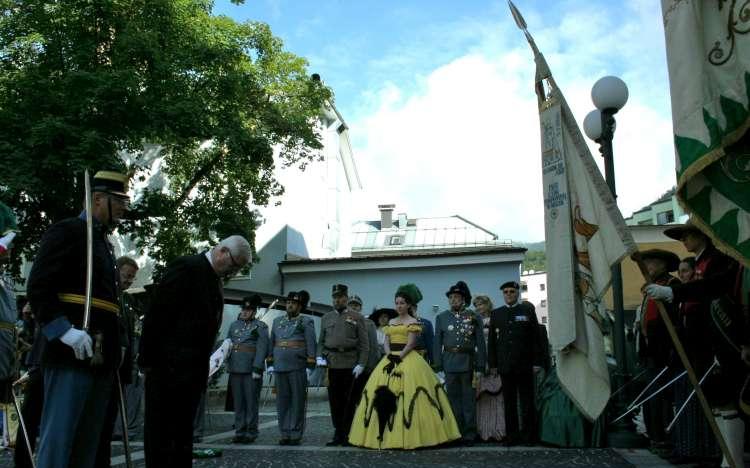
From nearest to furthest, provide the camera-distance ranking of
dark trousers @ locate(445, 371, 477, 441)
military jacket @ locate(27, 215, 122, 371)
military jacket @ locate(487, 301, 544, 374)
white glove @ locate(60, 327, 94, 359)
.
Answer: white glove @ locate(60, 327, 94, 359) → military jacket @ locate(27, 215, 122, 371) → military jacket @ locate(487, 301, 544, 374) → dark trousers @ locate(445, 371, 477, 441)

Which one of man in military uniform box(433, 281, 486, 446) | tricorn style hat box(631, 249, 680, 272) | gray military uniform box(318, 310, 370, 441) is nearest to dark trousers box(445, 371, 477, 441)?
man in military uniform box(433, 281, 486, 446)

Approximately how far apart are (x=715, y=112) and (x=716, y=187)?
349mm

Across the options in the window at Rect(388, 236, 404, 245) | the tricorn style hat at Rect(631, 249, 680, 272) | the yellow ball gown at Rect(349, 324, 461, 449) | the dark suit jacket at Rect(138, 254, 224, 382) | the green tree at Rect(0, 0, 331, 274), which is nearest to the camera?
the dark suit jacket at Rect(138, 254, 224, 382)

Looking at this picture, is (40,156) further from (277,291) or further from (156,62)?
(277,291)

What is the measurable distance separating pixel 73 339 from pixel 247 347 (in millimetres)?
6658

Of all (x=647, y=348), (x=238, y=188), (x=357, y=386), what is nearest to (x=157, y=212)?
(x=238, y=188)

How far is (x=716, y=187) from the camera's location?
11.0 feet

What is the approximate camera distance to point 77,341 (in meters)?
4.02

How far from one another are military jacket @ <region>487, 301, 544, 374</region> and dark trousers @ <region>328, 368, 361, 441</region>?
79.3 inches

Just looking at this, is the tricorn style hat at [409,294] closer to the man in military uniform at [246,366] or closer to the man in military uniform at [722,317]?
the man in military uniform at [246,366]

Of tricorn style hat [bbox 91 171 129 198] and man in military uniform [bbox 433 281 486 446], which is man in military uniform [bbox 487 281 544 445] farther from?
tricorn style hat [bbox 91 171 129 198]

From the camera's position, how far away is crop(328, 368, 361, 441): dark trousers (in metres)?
9.97

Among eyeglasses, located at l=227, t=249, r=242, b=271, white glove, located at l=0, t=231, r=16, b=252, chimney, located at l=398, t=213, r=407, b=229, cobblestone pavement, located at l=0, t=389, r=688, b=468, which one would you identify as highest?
chimney, located at l=398, t=213, r=407, b=229

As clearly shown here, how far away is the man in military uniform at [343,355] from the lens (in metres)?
10.1
